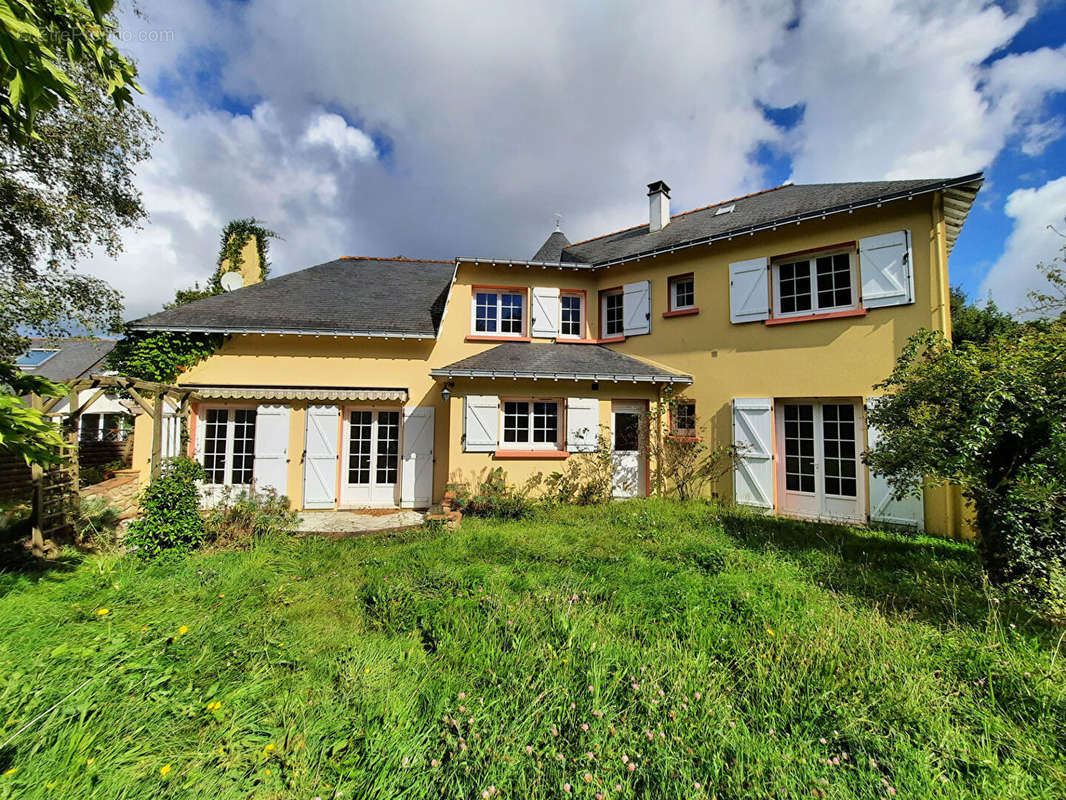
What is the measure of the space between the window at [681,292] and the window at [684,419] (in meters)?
2.81

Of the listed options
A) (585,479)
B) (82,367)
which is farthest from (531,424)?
(82,367)

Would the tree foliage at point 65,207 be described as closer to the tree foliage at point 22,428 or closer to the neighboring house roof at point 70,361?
the tree foliage at point 22,428

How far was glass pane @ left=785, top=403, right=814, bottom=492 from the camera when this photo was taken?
33.3ft

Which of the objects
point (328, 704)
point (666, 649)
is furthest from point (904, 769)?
point (328, 704)

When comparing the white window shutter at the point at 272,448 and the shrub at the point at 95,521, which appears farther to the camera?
the white window shutter at the point at 272,448

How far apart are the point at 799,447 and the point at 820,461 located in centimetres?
53

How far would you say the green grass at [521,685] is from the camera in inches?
103

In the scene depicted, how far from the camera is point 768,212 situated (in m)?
11.6

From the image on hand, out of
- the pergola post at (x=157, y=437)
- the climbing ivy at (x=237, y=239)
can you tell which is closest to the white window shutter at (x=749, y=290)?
the pergola post at (x=157, y=437)

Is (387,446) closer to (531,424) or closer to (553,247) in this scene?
(531,424)

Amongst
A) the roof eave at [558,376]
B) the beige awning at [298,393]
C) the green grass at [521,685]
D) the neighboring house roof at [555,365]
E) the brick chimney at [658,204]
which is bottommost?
the green grass at [521,685]

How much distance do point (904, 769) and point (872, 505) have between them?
8085mm

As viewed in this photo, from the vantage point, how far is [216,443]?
1127cm

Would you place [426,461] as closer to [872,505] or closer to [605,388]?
[605,388]
